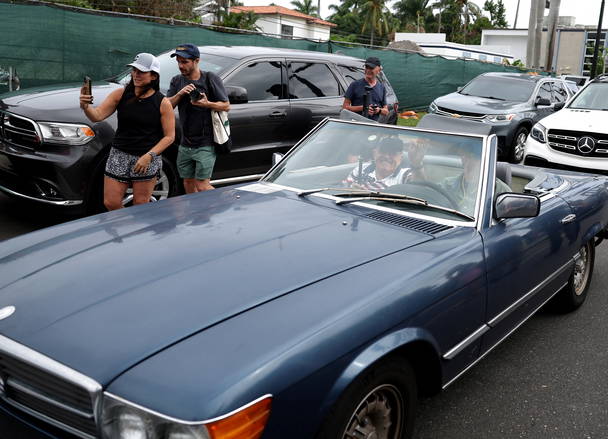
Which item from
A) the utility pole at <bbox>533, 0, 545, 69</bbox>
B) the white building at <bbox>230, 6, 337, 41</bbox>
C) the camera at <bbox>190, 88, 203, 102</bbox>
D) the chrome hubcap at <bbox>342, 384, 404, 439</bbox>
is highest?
the white building at <bbox>230, 6, 337, 41</bbox>

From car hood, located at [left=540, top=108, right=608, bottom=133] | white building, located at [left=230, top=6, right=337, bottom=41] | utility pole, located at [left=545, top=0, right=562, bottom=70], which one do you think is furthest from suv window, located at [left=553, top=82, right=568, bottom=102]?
white building, located at [left=230, top=6, right=337, bottom=41]

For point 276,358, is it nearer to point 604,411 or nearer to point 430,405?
point 430,405

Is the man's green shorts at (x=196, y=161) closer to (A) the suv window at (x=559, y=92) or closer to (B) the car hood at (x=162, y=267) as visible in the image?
(B) the car hood at (x=162, y=267)

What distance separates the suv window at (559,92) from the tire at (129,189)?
1076 cm

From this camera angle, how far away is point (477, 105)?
1281 centimetres

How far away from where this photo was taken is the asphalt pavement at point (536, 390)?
10.6 ft

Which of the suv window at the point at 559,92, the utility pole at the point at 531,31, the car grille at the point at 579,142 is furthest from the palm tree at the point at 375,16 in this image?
the car grille at the point at 579,142

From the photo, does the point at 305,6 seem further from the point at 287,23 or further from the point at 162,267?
the point at 162,267

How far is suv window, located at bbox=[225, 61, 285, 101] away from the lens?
7.21 m

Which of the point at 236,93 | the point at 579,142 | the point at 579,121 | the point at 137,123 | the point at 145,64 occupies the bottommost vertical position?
the point at 579,142

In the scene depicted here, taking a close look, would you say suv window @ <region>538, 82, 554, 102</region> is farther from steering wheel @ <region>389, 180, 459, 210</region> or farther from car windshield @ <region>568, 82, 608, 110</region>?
steering wheel @ <region>389, 180, 459, 210</region>

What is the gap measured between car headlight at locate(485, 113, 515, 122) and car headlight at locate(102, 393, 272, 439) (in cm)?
1135

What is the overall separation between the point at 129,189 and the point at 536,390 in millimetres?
4277

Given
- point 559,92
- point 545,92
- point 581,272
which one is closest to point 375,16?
point 559,92
